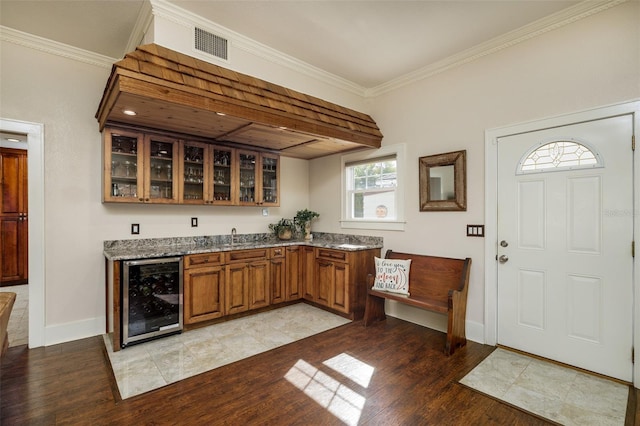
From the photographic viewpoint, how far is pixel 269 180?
15.0ft

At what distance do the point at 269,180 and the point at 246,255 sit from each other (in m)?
1.28

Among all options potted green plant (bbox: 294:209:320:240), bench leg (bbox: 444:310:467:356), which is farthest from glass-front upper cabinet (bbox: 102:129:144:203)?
bench leg (bbox: 444:310:467:356)

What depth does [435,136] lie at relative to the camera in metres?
3.64

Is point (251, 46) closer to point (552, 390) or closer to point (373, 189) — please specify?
point (373, 189)

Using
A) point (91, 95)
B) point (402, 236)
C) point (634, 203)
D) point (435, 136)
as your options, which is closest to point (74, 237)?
point (91, 95)

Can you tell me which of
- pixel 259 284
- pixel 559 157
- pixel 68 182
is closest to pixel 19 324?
pixel 68 182

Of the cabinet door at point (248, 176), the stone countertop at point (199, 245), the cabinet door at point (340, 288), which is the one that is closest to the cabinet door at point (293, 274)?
the stone countertop at point (199, 245)

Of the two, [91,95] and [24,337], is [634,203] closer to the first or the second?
[91,95]

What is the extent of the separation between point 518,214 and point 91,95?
15.4 feet

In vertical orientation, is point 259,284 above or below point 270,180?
below

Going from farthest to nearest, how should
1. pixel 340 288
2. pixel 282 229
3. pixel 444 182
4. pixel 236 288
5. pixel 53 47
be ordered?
Answer: 1. pixel 282 229
2. pixel 340 288
3. pixel 236 288
4. pixel 444 182
5. pixel 53 47

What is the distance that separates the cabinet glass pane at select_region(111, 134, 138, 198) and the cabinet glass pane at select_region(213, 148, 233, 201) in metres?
0.91

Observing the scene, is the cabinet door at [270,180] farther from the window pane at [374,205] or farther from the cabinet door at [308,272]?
the window pane at [374,205]

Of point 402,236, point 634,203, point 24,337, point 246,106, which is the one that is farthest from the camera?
point 402,236
